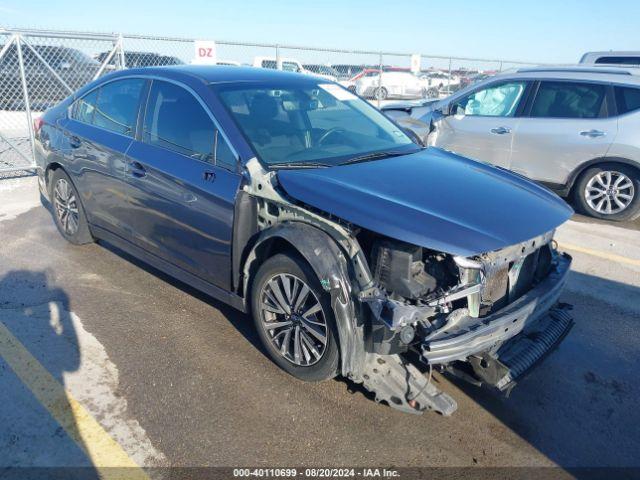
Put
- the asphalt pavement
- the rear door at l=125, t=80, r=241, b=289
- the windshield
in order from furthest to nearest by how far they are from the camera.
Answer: the windshield < the rear door at l=125, t=80, r=241, b=289 < the asphalt pavement

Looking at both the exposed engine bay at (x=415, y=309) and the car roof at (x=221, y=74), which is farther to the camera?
the car roof at (x=221, y=74)

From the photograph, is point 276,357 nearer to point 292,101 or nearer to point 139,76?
point 292,101

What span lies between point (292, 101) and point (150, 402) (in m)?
2.35

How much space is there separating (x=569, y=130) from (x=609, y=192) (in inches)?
37.4

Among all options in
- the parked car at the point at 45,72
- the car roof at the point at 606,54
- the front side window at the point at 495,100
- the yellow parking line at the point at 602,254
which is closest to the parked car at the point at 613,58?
the car roof at the point at 606,54

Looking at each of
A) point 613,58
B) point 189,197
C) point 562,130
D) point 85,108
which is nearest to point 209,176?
point 189,197

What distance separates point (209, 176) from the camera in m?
3.44

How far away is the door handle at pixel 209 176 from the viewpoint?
3.41m

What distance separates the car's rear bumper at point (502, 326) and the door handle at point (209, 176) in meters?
1.73

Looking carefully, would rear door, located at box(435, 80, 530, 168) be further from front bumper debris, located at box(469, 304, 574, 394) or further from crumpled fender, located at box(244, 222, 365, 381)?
crumpled fender, located at box(244, 222, 365, 381)

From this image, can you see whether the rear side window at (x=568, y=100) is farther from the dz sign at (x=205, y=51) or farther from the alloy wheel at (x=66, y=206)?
the dz sign at (x=205, y=51)

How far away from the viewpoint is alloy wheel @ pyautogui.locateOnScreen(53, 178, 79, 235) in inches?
202

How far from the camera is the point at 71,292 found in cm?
441

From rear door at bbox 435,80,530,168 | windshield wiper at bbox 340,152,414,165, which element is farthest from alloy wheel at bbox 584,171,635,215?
windshield wiper at bbox 340,152,414,165
